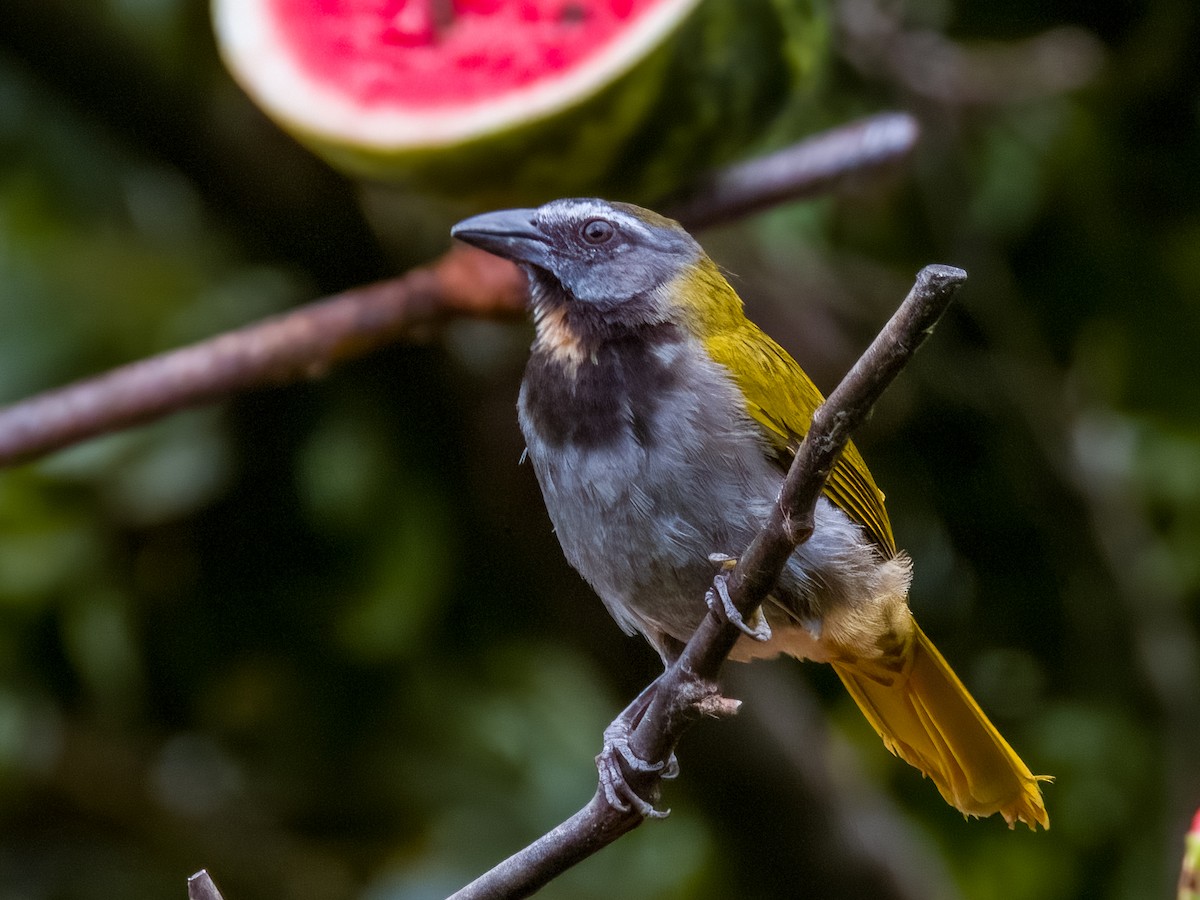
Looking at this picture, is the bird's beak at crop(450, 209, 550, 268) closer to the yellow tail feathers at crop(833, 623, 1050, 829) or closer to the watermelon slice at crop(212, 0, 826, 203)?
the watermelon slice at crop(212, 0, 826, 203)

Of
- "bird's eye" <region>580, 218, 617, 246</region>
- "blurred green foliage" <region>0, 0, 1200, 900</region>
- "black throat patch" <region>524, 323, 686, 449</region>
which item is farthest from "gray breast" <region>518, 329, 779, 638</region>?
"blurred green foliage" <region>0, 0, 1200, 900</region>

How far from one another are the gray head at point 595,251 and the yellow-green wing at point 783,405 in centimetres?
7

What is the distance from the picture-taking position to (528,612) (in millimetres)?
2039

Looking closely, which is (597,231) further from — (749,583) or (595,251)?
(749,583)

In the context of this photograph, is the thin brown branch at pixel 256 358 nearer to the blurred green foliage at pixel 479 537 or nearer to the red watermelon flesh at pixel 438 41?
the red watermelon flesh at pixel 438 41

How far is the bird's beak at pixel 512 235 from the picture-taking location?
3.78ft

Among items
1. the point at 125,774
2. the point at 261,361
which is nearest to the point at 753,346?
the point at 261,361

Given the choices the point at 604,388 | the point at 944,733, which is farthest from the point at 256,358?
the point at 944,733

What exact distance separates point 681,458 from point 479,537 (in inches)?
35.6

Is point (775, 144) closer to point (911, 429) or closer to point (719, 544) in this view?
point (911, 429)

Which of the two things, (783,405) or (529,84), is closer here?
(783,405)

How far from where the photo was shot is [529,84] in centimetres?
155

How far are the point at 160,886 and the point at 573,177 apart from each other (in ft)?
3.75

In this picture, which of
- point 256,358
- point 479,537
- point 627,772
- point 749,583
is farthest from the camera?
point 479,537
